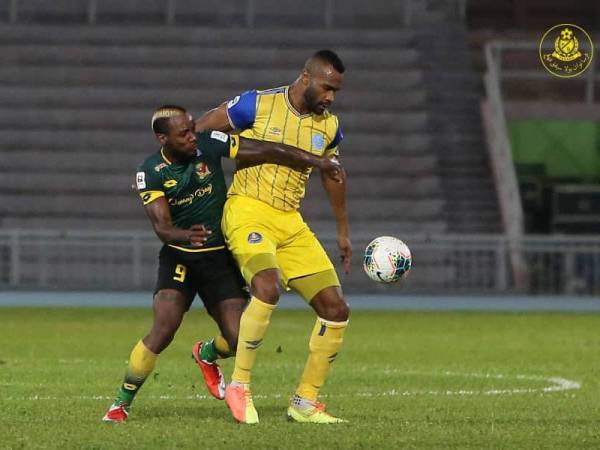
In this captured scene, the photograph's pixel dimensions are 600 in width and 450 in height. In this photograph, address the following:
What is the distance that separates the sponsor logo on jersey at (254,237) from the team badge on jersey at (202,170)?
441 millimetres

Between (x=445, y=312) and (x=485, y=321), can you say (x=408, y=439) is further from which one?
(x=445, y=312)

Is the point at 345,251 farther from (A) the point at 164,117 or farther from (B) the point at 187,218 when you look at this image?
(A) the point at 164,117

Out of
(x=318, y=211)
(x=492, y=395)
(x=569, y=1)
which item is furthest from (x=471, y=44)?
(x=492, y=395)

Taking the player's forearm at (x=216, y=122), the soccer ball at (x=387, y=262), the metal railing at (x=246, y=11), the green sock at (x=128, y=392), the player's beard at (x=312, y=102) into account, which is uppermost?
the metal railing at (x=246, y=11)

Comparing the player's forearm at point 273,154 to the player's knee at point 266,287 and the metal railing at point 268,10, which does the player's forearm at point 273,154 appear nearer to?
the player's knee at point 266,287

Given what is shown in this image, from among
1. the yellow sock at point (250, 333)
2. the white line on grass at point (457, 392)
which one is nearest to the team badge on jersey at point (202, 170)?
the yellow sock at point (250, 333)

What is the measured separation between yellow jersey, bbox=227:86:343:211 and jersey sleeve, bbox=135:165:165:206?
617mm

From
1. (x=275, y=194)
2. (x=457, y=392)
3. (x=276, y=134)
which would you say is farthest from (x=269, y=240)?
(x=457, y=392)

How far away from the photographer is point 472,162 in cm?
3041

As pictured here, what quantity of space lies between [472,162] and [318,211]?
3509 mm

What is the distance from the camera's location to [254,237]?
9.60 m

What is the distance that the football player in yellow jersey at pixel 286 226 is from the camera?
952 cm

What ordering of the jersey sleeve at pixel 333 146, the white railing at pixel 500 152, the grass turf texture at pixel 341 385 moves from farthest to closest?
the white railing at pixel 500 152, the jersey sleeve at pixel 333 146, the grass turf texture at pixel 341 385

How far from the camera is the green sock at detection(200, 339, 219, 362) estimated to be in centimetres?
1044
